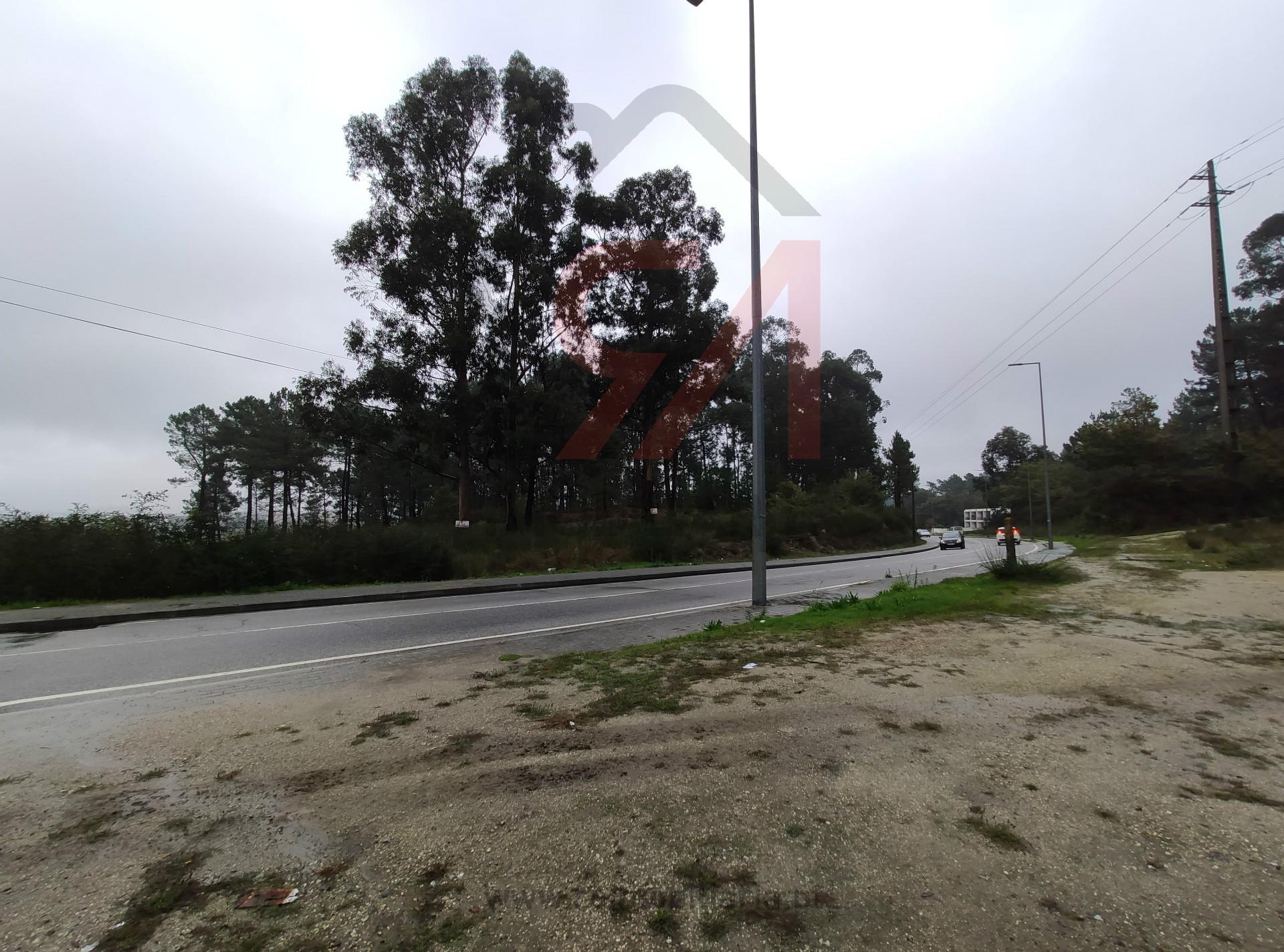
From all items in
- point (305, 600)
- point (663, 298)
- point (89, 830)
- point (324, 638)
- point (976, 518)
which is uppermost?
point (663, 298)

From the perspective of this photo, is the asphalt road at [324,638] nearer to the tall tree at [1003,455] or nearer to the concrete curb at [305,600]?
the concrete curb at [305,600]

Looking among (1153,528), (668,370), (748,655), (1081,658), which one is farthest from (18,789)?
(1153,528)

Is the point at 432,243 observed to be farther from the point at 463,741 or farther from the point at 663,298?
the point at 463,741

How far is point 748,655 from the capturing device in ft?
20.3

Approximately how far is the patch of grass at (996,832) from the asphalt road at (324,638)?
5243mm

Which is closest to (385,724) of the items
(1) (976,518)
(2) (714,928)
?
(2) (714,928)

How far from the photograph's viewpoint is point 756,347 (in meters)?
11.1

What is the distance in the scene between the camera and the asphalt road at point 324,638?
616 cm

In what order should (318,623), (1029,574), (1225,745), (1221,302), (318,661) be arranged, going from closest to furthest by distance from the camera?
1. (1225,745)
2. (318,661)
3. (318,623)
4. (1029,574)
5. (1221,302)

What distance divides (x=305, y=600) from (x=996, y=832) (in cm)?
1423

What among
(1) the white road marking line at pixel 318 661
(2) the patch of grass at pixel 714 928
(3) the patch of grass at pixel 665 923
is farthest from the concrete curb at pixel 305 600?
(2) the patch of grass at pixel 714 928

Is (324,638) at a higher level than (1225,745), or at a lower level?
lower

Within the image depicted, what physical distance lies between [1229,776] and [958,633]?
4.17 m

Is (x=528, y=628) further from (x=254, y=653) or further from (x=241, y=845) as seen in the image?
(x=241, y=845)
